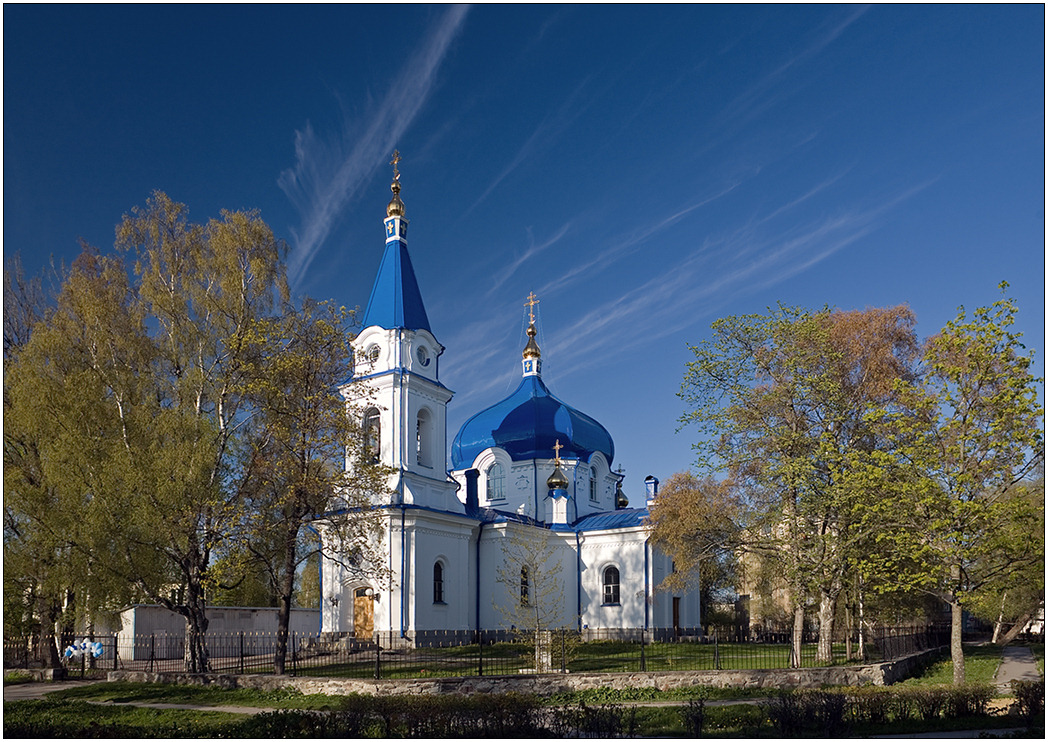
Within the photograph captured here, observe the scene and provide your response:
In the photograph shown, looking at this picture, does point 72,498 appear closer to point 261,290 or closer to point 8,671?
point 8,671

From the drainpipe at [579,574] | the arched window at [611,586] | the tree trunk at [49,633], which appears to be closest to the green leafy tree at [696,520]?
the arched window at [611,586]

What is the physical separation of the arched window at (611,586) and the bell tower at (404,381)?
24.0ft

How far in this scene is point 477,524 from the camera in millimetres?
32531

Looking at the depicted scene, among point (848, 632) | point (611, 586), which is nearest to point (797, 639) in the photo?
point (848, 632)

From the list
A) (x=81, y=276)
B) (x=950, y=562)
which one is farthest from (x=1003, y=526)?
(x=81, y=276)

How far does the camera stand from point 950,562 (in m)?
16.7

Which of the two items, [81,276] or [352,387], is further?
[81,276]

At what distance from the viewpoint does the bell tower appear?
30.1m

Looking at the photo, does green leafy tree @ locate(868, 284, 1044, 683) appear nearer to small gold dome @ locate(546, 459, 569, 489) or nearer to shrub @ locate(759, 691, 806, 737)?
shrub @ locate(759, 691, 806, 737)

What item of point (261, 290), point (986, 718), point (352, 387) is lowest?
point (986, 718)

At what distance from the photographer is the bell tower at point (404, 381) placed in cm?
3006

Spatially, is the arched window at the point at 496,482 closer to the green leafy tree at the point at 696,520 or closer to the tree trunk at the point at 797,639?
the green leafy tree at the point at 696,520

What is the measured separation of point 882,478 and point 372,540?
1630cm

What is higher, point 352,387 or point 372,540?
point 352,387
